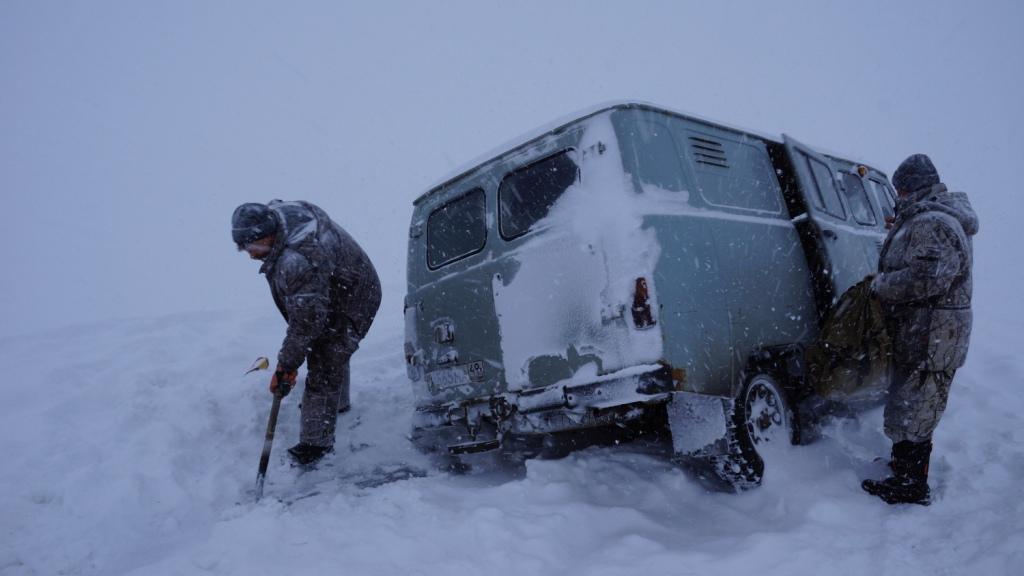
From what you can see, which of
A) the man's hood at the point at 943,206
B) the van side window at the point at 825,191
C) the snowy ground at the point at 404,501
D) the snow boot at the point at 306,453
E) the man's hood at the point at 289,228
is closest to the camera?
the snowy ground at the point at 404,501

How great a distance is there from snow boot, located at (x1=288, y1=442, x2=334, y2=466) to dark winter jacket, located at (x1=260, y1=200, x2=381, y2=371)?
63cm

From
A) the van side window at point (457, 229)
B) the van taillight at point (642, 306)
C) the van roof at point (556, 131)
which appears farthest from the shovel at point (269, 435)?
the van taillight at point (642, 306)

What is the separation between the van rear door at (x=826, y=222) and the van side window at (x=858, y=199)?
0.35 metres

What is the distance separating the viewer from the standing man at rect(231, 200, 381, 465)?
399 centimetres

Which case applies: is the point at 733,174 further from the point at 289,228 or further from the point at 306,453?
the point at 306,453

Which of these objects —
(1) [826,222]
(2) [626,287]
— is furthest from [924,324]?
(2) [626,287]

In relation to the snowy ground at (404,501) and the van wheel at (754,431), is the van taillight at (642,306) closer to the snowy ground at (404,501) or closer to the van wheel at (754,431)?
the van wheel at (754,431)

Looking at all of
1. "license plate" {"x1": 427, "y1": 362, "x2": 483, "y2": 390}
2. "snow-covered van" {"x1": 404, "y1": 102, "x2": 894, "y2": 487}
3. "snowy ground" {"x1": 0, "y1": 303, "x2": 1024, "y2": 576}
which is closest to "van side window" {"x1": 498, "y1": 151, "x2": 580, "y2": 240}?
"snow-covered van" {"x1": 404, "y1": 102, "x2": 894, "y2": 487}

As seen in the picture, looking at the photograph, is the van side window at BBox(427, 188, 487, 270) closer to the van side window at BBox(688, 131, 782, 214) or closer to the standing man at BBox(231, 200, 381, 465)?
the standing man at BBox(231, 200, 381, 465)

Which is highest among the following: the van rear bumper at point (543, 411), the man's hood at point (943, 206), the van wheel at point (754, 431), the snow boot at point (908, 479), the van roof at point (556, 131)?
the van roof at point (556, 131)

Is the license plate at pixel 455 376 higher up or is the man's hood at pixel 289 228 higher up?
the man's hood at pixel 289 228

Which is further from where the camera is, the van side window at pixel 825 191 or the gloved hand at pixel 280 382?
the van side window at pixel 825 191

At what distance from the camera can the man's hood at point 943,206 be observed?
A: 3303mm

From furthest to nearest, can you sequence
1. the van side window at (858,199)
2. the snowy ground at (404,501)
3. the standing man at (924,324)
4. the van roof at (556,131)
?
the van side window at (858,199), the van roof at (556,131), the standing man at (924,324), the snowy ground at (404,501)
